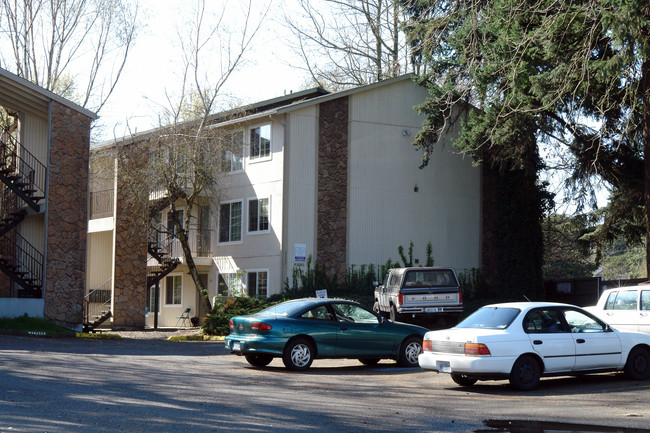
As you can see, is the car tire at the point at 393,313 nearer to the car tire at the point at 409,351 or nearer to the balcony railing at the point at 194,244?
the car tire at the point at 409,351

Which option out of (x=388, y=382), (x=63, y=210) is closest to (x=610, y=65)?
(x=388, y=382)

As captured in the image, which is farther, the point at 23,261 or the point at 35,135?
the point at 35,135

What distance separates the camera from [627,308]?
56.3ft

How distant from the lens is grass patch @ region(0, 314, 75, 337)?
23422mm

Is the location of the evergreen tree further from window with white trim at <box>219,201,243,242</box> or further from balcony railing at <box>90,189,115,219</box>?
balcony railing at <box>90,189,115,219</box>

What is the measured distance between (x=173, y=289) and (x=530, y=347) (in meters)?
28.3

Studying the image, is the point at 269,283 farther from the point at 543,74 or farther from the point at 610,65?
the point at 610,65

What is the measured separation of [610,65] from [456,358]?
10670mm

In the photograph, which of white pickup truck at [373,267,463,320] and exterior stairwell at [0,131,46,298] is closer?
white pickup truck at [373,267,463,320]

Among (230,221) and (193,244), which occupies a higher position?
(230,221)

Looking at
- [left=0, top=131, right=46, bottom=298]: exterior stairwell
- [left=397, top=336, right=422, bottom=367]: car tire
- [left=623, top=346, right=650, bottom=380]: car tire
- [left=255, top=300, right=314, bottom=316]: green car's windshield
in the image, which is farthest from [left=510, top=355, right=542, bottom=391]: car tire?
[left=0, top=131, right=46, bottom=298]: exterior stairwell

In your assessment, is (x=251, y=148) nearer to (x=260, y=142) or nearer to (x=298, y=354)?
(x=260, y=142)

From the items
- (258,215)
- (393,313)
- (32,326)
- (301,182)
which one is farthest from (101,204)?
(393,313)

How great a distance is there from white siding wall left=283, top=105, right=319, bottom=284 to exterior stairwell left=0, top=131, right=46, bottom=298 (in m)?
9.49
